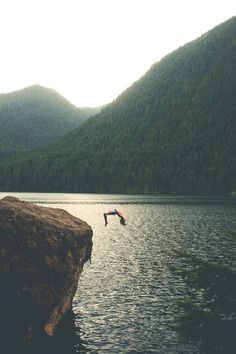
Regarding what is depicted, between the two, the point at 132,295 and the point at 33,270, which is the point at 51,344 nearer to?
the point at 33,270

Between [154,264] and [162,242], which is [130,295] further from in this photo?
[162,242]

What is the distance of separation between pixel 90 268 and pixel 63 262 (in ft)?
77.1

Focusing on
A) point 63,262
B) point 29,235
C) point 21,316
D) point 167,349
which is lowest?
point 167,349

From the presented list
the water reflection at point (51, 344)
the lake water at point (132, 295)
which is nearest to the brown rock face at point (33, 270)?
the water reflection at point (51, 344)

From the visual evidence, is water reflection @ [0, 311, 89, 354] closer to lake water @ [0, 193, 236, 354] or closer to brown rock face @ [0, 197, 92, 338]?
lake water @ [0, 193, 236, 354]

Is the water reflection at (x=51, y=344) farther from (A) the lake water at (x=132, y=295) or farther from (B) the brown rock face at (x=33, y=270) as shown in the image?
(B) the brown rock face at (x=33, y=270)

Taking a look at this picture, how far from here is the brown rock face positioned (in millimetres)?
24172

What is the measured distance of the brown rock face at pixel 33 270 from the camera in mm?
24172

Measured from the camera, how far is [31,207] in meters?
29.5

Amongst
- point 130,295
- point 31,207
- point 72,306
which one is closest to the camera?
point 31,207

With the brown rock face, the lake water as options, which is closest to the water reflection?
the lake water

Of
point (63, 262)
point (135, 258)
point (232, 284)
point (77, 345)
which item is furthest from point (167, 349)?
point (135, 258)

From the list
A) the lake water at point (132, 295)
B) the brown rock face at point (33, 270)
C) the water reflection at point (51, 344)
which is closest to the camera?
the water reflection at point (51, 344)

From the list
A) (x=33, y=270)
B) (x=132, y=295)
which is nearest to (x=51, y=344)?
(x=33, y=270)
